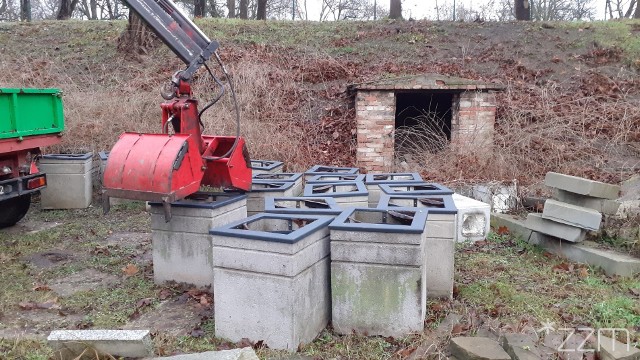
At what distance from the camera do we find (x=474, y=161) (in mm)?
9508

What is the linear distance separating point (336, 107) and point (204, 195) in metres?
6.51

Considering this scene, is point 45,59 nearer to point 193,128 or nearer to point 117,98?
point 117,98

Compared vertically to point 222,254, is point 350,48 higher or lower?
higher

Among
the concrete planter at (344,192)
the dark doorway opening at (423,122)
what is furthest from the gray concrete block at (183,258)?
the dark doorway opening at (423,122)

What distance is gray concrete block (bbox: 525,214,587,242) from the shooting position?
19.2 ft

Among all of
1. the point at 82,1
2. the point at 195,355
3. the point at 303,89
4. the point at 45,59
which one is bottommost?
the point at 195,355

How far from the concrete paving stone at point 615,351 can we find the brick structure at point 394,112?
667cm

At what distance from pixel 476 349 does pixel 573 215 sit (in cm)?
304

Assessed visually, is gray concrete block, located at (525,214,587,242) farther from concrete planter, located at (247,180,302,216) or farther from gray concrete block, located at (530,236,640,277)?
concrete planter, located at (247,180,302,216)

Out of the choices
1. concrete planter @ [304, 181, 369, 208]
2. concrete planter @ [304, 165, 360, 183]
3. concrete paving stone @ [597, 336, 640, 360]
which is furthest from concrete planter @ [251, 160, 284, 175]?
concrete paving stone @ [597, 336, 640, 360]

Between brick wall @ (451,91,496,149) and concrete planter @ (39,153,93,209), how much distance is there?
695 centimetres

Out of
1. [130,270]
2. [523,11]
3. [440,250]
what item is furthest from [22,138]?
[523,11]

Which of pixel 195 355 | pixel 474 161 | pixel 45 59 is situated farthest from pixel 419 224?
pixel 45 59

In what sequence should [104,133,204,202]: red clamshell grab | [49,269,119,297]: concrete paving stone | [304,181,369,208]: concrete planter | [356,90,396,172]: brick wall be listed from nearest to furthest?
[104,133,204,202]: red clamshell grab → [49,269,119,297]: concrete paving stone → [304,181,369,208]: concrete planter → [356,90,396,172]: brick wall
